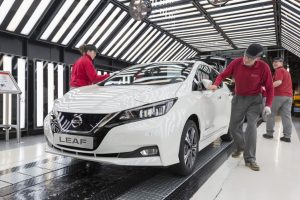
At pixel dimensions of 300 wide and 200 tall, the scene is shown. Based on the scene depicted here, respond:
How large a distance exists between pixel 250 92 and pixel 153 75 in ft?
3.86

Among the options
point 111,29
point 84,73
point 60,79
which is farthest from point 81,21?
point 84,73

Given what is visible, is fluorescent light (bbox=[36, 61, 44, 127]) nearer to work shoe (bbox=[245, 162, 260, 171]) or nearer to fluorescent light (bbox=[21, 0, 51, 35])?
fluorescent light (bbox=[21, 0, 51, 35])

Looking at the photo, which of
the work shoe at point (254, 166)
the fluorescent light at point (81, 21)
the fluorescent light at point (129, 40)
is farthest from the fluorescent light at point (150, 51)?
the work shoe at point (254, 166)

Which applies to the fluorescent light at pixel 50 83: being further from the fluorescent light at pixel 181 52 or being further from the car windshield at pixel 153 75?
the fluorescent light at pixel 181 52

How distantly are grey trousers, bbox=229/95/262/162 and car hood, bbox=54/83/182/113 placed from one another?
106 cm

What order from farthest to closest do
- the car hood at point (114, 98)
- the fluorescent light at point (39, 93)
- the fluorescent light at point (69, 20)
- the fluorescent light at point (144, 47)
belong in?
the fluorescent light at point (144, 47), the fluorescent light at point (69, 20), the fluorescent light at point (39, 93), the car hood at point (114, 98)

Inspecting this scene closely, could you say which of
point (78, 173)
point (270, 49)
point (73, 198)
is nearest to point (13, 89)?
point (78, 173)

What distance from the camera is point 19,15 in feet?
19.0

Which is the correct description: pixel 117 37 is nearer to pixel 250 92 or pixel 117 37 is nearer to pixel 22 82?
pixel 22 82

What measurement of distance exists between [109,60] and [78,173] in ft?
23.1

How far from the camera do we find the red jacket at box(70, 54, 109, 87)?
3948mm

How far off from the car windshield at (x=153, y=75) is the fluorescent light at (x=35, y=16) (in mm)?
3542

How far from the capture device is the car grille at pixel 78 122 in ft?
7.60

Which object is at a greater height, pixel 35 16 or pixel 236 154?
pixel 35 16
